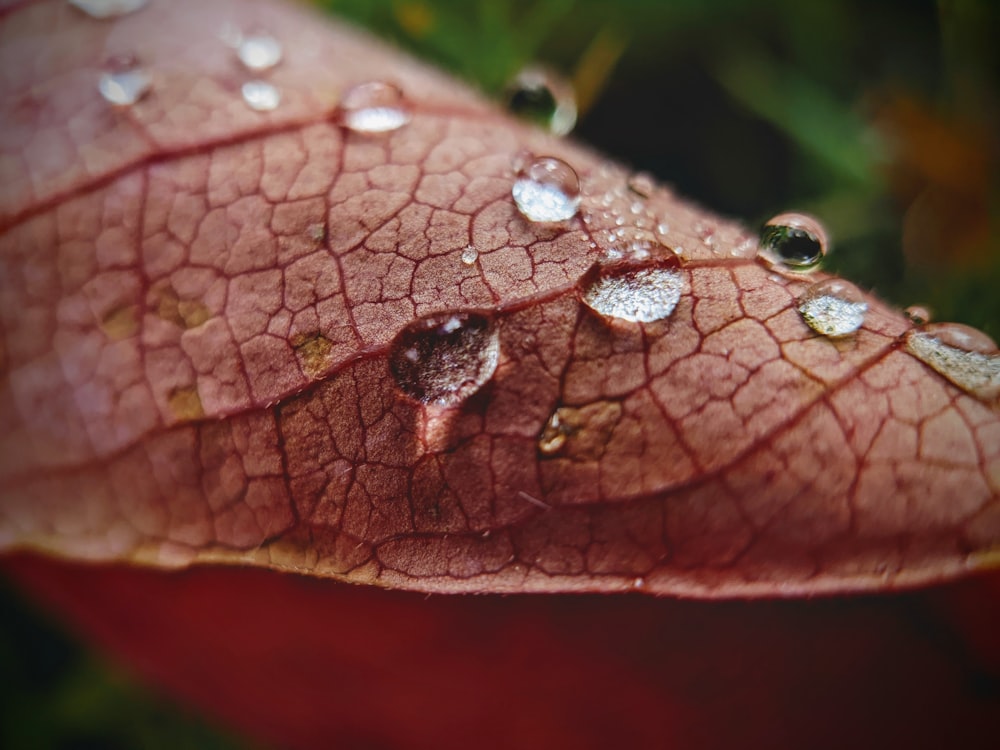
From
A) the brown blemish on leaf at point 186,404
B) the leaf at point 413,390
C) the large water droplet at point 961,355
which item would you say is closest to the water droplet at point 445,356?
the leaf at point 413,390

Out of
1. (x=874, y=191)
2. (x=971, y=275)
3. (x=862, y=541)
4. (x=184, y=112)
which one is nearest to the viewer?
(x=862, y=541)

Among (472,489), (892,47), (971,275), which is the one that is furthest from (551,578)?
(892,47)

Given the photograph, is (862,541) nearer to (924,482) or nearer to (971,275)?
(924,482)

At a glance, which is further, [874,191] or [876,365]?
[874,191]

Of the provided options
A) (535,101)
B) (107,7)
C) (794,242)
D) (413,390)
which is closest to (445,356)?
(413,390)

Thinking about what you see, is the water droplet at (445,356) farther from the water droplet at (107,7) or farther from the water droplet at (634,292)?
the water droplet at (107,7)

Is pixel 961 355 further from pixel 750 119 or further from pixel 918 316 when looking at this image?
pixel 750 119
